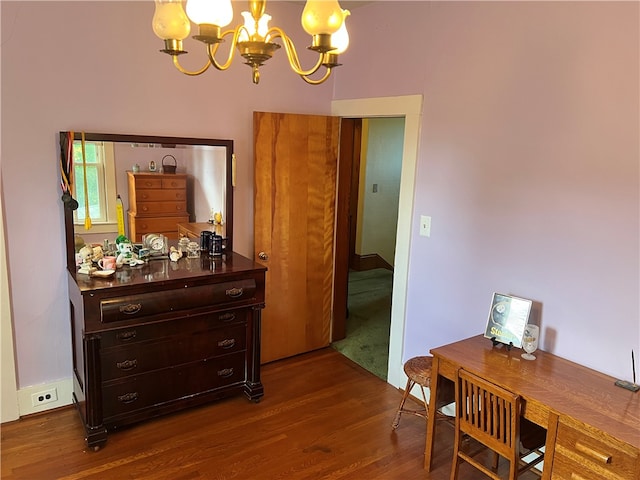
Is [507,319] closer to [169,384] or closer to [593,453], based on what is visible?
[593,453]

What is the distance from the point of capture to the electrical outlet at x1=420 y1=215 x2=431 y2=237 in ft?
9.68

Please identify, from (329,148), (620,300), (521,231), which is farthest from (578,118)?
(329,148)

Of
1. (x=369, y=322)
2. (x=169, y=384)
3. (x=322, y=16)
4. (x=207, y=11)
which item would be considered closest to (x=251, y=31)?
(x=207, y=11)

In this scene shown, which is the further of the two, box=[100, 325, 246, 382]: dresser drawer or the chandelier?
box=[100, 325, 246, 382]: dresser drawer

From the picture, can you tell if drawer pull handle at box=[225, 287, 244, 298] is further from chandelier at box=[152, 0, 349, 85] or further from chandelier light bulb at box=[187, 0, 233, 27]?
chandelier light bulb at box=[187, 0, 233, 27]

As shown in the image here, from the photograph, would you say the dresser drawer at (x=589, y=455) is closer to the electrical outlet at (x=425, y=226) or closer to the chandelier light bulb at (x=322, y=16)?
the electrical outlet at (x=425, y=226)

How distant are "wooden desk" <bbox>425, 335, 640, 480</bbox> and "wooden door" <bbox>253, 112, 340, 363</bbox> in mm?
1491

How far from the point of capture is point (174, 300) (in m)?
2.60

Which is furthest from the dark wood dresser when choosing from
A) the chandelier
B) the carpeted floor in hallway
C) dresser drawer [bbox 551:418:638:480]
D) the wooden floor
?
dresser drawer [bbox 551:418:638:480]

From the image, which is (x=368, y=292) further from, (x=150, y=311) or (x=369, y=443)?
(x=150, y=311)

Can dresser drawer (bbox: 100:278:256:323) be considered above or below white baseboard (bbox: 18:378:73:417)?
above

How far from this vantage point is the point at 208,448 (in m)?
2.57

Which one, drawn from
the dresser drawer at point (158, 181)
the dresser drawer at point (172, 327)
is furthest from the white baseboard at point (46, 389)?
the dresser drawer at point (158, 181)

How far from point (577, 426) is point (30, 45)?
3144 millimetres
